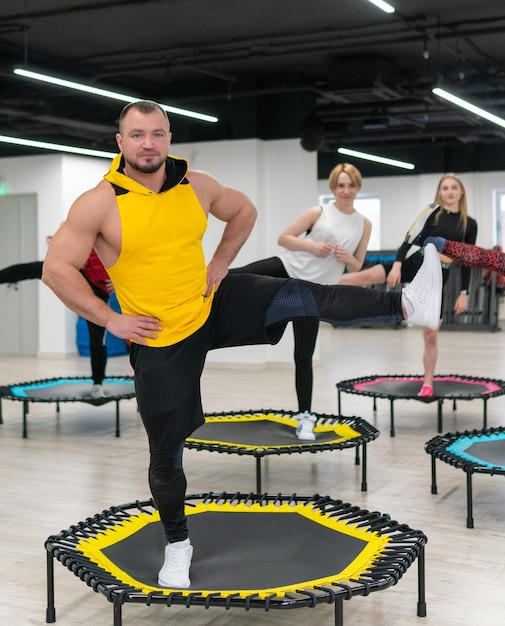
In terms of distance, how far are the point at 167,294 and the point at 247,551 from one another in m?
0.97

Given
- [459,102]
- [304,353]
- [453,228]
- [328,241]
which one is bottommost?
[304,353]

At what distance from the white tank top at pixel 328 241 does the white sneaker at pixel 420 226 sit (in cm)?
40

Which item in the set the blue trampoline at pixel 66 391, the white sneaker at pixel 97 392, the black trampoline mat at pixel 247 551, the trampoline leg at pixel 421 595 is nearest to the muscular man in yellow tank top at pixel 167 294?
the black trampoline mat at pixel 247 551

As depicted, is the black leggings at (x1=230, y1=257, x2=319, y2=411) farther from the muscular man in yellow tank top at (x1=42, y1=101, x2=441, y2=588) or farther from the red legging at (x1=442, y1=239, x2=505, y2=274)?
the muscular man in yellow tank top at (x1=42, y1=101, x2=441, y2=588)

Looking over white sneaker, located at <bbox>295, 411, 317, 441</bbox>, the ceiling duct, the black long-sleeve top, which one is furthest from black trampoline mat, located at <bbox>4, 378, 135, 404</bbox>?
the ceiling duct

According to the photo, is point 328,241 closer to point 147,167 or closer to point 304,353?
point 304,353

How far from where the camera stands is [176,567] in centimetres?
264

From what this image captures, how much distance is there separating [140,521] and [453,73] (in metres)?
8.70

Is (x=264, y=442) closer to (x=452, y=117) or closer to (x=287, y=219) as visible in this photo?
(x=287, y=219)

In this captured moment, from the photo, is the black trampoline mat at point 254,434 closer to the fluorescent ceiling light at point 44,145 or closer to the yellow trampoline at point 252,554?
the yellow trampoline at point 252,554

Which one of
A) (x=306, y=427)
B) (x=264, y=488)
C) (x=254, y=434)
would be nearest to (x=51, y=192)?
(x=254, y=434)

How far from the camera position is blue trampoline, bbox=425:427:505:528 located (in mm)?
3688

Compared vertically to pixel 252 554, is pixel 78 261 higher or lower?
higher

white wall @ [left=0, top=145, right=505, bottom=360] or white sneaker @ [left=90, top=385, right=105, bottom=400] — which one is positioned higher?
white wall @ [left=0, top=145, right=505, bottom=360]
